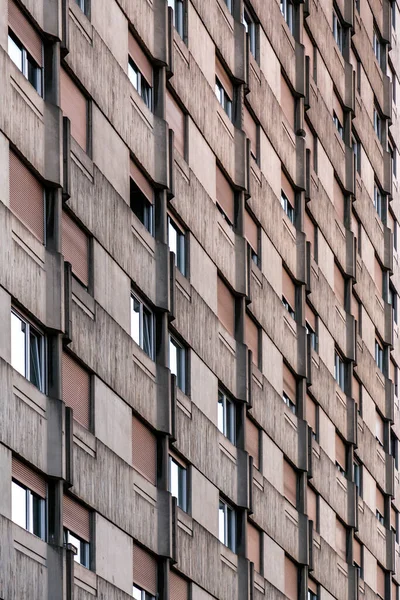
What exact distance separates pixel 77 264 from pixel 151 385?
11.6 feet

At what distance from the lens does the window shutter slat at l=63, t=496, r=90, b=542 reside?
2461 centimetres

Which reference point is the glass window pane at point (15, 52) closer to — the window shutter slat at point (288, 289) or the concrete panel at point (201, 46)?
the concrete panel at point (201, 46)

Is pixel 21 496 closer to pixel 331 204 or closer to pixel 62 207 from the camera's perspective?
pixel 62 207

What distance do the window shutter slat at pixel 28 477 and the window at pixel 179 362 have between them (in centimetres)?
726

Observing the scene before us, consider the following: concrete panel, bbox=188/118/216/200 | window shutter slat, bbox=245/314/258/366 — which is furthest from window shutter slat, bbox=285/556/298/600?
concrete panel, bbox=188/118/216/200

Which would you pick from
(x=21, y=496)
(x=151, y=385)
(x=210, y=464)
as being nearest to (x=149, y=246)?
(x=151, y=385)

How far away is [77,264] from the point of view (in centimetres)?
2620

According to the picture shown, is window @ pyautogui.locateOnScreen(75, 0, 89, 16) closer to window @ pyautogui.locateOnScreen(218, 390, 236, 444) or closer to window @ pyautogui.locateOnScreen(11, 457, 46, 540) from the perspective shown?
window @ pyautogui.locateOnScreen(11, 457, 46, 540)

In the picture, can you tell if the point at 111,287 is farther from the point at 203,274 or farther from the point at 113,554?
the point at 203,274

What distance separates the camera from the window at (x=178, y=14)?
3269cm

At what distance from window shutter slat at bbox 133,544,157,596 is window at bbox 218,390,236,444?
17.8 ft

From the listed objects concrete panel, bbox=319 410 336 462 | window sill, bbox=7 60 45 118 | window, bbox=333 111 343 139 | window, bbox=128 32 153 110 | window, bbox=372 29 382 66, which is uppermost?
window, bbox=372 29 382 66

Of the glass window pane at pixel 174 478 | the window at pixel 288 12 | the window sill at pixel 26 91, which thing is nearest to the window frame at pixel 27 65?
the window sill at pixel 26 91

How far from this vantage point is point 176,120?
3195 cm
